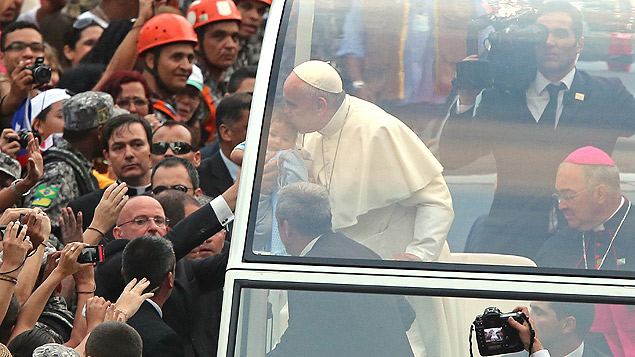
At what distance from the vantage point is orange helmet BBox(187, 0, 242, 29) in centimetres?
1083

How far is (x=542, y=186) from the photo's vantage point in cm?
482

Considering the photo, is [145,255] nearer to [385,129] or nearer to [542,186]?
[385,129]

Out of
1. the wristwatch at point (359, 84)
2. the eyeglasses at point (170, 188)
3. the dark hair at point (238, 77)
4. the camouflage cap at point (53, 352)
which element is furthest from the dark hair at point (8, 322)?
the dark hair at point (238, 77)

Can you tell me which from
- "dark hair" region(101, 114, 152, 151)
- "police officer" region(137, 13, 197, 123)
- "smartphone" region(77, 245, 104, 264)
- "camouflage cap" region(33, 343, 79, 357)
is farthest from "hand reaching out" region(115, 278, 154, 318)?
"police officer" region(137, 13, 197, 123)

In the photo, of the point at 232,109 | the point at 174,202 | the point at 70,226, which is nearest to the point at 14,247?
the point at 70,226

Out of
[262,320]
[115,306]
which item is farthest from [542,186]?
[115,306]

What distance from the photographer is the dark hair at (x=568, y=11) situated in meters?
5.15

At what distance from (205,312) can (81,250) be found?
3.11 ft

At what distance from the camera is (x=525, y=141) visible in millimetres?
4895

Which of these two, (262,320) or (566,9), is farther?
(566,9)

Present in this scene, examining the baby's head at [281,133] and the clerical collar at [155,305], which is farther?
the clerical collar at [155,305]

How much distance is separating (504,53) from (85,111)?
417 centimetres

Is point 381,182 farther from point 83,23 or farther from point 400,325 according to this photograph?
point 83,23

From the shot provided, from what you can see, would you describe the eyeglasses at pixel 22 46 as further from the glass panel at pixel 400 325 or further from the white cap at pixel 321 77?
the glass panel at pixel 400 325
